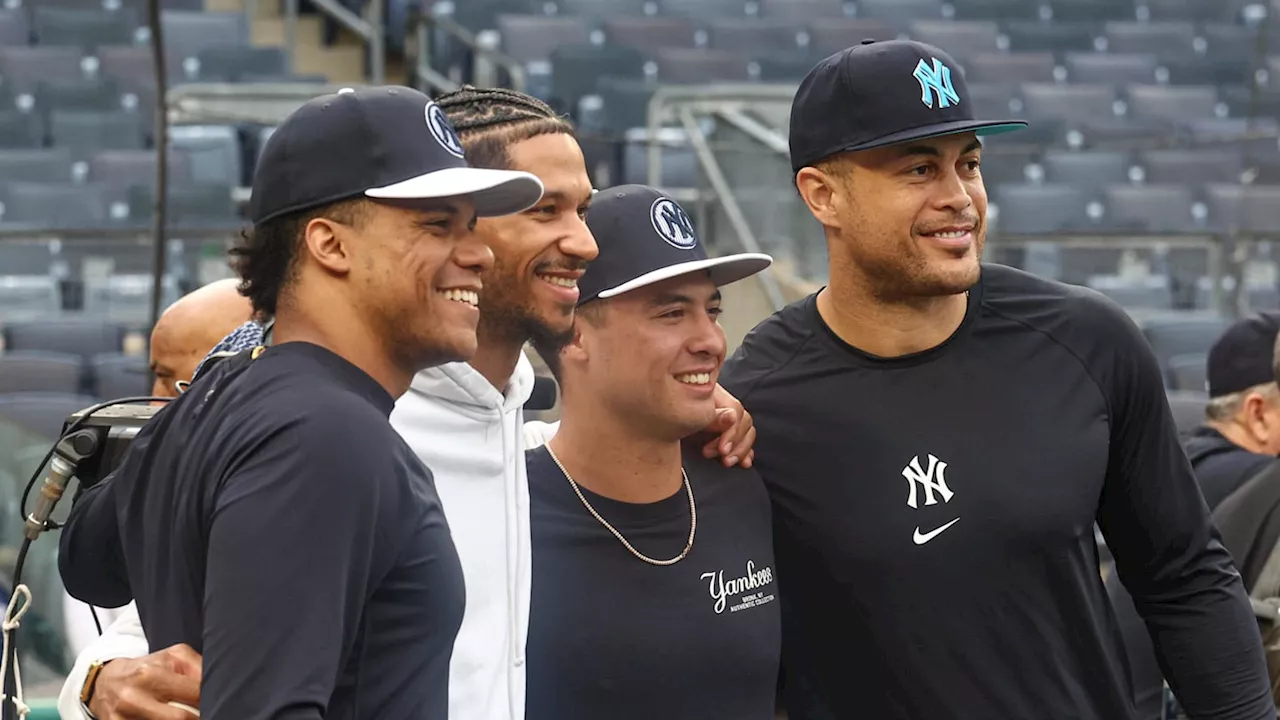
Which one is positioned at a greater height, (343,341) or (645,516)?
(343,341)

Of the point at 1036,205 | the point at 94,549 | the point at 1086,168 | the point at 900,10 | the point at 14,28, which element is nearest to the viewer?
the point at 94,549

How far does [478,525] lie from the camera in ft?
7.32

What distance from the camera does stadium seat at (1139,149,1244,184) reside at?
962 centimetres

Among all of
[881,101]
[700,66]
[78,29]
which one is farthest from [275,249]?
[78,29]

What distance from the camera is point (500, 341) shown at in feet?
7.78

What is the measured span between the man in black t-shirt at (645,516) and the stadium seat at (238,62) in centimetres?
862

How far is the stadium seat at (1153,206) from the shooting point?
9.51 m

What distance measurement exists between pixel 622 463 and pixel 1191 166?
27.4 ft

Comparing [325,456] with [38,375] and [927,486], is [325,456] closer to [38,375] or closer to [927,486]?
[927,486]

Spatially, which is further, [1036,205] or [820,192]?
[1036,205]

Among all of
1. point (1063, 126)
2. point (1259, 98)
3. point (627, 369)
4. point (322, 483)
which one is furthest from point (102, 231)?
point (1259, 98)

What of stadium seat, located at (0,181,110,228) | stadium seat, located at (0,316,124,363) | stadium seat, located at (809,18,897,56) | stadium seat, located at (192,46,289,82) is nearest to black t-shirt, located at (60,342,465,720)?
stadium seat, located at (0,316,124,363)

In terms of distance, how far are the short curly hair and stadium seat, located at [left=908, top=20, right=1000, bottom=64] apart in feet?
36.8

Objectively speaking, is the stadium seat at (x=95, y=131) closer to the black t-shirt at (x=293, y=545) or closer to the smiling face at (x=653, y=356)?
the smiling face at (x=653, y=356)
